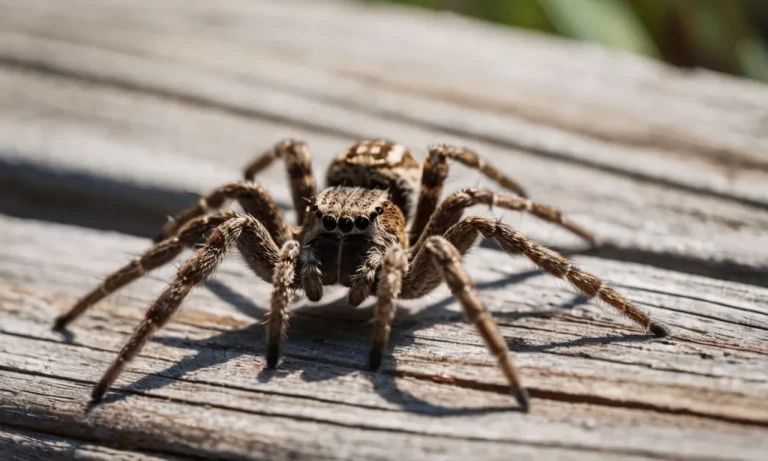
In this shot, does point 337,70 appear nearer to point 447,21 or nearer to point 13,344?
point 447,21

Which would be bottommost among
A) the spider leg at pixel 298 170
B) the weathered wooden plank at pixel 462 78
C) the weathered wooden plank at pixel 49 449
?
the weathered wooden plank at pixel 49 449

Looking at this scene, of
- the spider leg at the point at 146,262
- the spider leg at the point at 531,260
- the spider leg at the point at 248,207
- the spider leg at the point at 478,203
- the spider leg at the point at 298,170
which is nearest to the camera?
the spider leg at the point at 531,260

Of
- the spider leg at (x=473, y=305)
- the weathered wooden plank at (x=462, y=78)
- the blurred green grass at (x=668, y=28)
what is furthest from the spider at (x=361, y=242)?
the blurred green grass at (x=668, y=28)

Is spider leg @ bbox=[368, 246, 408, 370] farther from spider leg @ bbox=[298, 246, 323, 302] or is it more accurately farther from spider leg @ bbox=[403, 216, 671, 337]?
spider leg @ bbox=[298, 246, 323, 302]

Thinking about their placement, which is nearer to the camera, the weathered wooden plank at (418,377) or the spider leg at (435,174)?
the weathered wooden plank at (418,377)

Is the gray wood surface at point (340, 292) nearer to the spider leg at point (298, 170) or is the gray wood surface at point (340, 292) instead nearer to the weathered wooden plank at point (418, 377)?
the weathered wooden plank at point (418, 377)

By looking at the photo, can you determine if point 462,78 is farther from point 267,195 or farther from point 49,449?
point 49,449

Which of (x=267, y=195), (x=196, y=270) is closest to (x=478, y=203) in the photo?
(x=267, y=195)

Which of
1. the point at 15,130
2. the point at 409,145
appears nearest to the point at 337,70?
the point at 409,145
